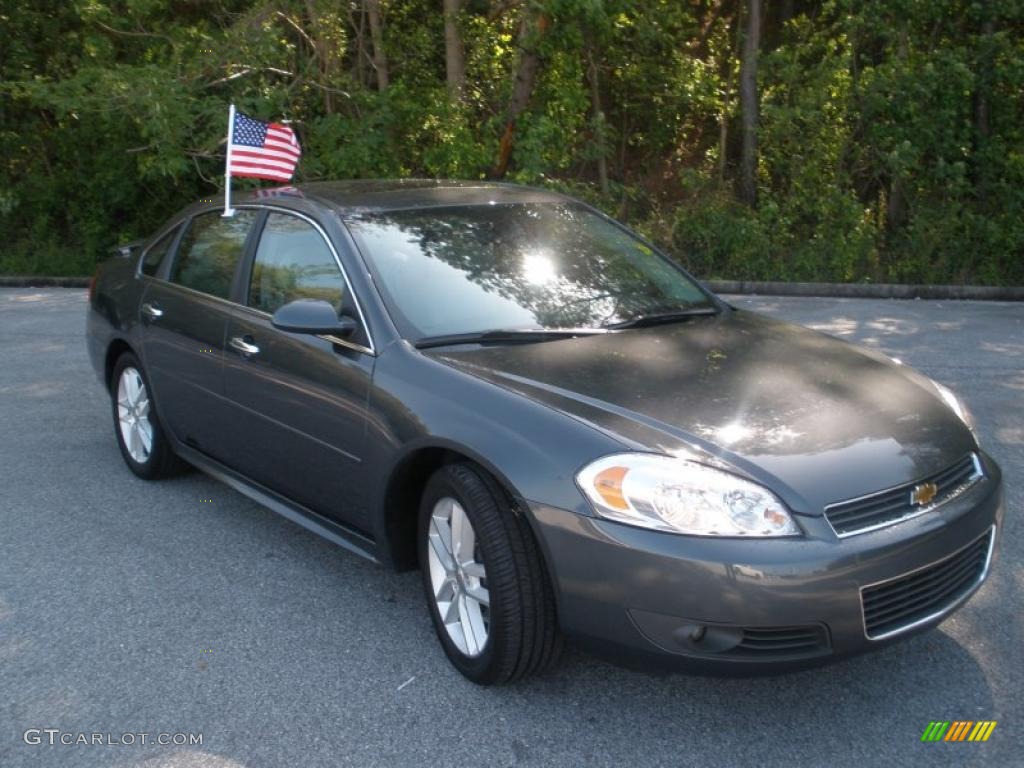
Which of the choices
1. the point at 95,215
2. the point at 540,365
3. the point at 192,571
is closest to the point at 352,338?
the point at 540,365

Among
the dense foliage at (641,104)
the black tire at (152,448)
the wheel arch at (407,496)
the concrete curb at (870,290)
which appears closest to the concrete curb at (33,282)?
the dense foliage at (641,104)

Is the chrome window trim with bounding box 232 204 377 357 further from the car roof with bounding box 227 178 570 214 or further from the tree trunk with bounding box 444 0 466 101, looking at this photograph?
the tree trunk with bounding box 444 0 466 101

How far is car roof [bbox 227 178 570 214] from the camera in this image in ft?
15.8

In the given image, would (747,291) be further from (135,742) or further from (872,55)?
(135,742)

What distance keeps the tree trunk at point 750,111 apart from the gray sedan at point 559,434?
35.0 ft

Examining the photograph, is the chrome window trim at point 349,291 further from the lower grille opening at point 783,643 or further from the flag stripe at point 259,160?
the flag stripe at point 259,160

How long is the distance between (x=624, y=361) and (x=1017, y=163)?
11.9m

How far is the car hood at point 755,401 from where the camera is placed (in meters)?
3.29

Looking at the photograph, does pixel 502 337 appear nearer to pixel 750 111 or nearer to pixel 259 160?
pixel 259 160

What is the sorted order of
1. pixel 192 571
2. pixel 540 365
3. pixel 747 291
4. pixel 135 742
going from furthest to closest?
1. pixel 747 291
2. pixel 192 571
3. pixel 540 365
4. pixel 135 742

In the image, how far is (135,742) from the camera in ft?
11.1

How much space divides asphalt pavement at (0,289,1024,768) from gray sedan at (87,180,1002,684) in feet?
0.89

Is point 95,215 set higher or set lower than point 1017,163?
lower
